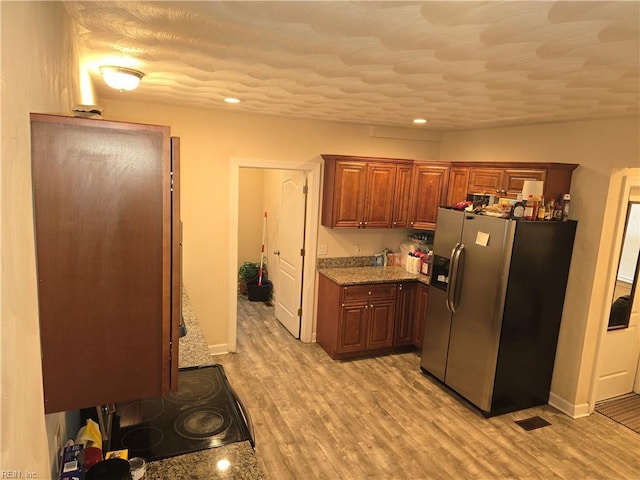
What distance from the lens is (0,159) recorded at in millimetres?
824

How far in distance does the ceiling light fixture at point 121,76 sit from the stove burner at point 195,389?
181 centimetres

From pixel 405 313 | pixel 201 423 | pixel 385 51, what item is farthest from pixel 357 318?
pixel 385 51

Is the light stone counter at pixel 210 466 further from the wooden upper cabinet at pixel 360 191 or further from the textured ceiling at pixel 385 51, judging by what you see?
the wooden upper cabinet at pixel 360 191

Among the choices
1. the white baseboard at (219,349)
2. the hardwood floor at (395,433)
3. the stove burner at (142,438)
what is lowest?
the hardwood floor at (395,433)

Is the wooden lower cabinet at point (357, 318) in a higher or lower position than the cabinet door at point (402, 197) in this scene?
lower

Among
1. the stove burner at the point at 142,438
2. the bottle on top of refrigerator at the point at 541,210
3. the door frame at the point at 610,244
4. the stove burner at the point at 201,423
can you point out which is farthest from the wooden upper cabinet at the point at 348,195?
the stove burner at the point at 142,438

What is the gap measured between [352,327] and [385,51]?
127 inches

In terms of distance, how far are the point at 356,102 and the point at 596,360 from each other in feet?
10.2

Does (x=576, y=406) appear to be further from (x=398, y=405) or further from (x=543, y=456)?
(x=398, y=405)

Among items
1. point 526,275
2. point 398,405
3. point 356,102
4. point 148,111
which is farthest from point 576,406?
point 148,111

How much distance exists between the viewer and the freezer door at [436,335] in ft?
13.1

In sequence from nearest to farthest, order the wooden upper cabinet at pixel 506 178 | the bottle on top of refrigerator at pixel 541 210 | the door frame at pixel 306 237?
1. the bottle on top of refrigerator at pixel 541 210
2. the wooden upper cabinet at pixel 506 178
3. the door frame at pixel 306 237

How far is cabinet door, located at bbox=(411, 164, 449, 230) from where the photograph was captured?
471 centimetres

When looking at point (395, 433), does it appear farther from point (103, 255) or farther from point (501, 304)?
point (103, 255)
